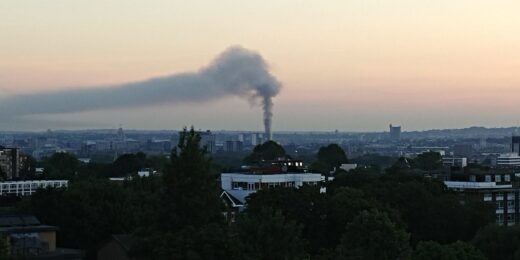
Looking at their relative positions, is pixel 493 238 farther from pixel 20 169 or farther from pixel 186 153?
pixel 20 169

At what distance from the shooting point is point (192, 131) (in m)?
34.6

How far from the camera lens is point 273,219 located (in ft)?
101

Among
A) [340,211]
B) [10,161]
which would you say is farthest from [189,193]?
[10,161]

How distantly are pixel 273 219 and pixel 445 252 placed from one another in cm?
687

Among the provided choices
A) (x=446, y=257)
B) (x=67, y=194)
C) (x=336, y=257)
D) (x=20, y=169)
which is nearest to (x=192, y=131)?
(x=336, y=257)

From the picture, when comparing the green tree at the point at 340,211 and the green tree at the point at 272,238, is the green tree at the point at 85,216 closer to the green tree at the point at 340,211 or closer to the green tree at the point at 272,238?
the green tree at the point at 340,211

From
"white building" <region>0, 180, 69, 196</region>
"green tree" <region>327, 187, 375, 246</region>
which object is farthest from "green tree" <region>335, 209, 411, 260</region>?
"white building" <region>0, 180, 69, 196</region>

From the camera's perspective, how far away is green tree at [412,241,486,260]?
3369cm

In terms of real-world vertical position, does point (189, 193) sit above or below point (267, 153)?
above

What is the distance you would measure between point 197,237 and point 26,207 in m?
23.0

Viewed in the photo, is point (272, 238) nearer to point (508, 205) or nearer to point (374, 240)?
point (374, 240)

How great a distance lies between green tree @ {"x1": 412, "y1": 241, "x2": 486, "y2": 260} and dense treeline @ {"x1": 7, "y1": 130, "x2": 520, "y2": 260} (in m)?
0.05

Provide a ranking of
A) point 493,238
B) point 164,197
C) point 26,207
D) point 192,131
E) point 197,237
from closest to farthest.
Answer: point 197,237, point 164,197, point 192,131, point 493,238, point 26,207

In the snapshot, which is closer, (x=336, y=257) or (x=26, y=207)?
(x=336, y=257)
